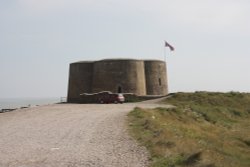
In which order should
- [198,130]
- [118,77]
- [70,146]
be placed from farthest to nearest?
[118,77], [198,130], [70,146]

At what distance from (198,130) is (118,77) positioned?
21.2 meters

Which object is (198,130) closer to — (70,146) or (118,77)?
(70,146)

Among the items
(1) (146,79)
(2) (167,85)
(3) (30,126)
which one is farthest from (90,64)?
(3) (30,126)

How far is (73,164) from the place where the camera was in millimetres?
8789

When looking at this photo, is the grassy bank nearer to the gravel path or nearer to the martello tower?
the gravel path

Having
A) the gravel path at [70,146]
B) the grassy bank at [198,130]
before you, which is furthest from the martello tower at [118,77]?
the gravel path at [70,146]

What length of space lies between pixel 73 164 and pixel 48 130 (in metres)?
5.95

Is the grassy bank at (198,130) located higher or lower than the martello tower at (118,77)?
lower

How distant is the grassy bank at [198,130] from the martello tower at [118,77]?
6922 millimetres

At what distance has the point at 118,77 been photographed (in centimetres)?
3912

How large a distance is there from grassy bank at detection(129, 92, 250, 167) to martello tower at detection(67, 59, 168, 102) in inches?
273

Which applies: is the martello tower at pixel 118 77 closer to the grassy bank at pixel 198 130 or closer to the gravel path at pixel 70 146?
the grassy bank at pixel 198 130

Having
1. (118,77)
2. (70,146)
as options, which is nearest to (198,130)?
(70,146)

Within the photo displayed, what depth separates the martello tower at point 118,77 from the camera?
3919 centimetres
